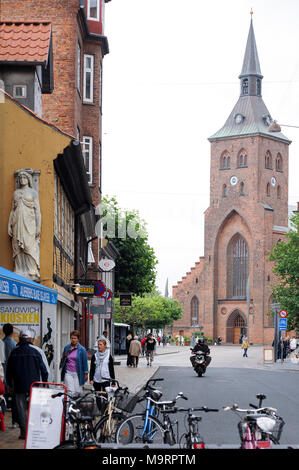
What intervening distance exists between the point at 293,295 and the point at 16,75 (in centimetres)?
3905

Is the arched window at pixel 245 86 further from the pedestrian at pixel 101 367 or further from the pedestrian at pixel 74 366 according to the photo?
the pedestrian at pixel 74 366

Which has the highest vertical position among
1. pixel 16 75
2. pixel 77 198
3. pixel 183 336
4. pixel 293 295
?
pixel 16 75

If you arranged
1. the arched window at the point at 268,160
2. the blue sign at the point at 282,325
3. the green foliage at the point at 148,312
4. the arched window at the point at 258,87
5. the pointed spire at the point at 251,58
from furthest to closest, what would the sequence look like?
the arched window at the point at 258,87
the pointed spire at the point at 251,58
the arched window at the point at 268,160
the green foliage at the point at 148,312
the blue sign at the point at 282,325

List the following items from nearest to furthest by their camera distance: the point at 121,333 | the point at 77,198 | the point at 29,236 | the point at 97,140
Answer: the point at 29,236
the point at 77,198
the point at 97,140
the point at 121,333

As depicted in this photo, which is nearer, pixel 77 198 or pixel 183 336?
pixel 77 198

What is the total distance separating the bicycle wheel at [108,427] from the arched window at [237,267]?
104390 mm

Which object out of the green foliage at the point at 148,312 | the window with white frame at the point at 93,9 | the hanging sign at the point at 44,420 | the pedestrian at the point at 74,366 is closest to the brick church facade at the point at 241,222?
the green foliage at the point at 148,312

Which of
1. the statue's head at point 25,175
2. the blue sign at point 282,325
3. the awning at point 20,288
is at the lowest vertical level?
the blue sign at point 282,325

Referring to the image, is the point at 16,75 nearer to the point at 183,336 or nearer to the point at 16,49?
the point at 16,49

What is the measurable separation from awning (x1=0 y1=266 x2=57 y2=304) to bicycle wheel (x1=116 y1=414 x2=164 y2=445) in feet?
7.52

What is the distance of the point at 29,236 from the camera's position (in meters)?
18.9

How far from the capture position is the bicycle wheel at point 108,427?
Result: 10.7 meters

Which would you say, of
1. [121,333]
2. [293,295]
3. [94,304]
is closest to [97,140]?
[94,304]
